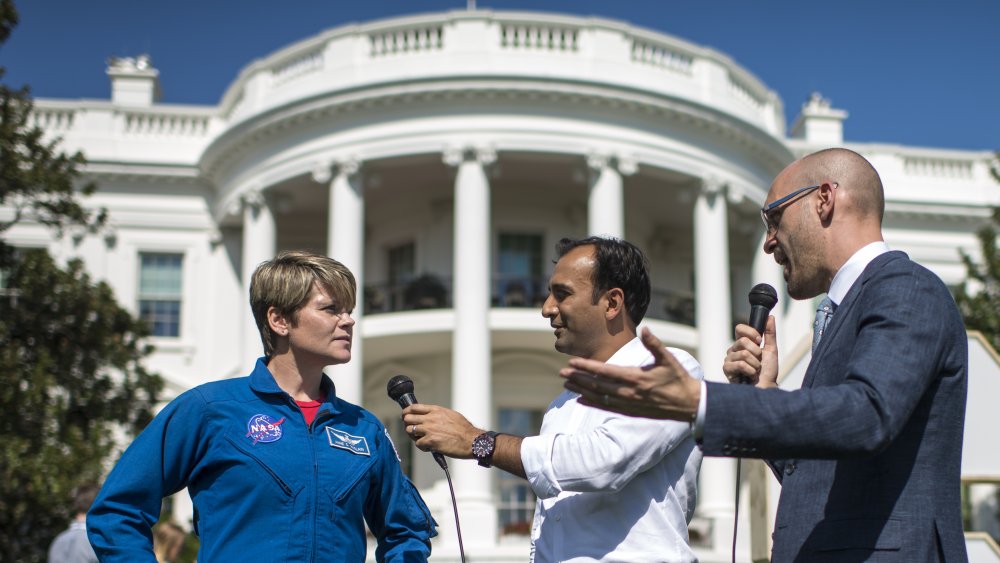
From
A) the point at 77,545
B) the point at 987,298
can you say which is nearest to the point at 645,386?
the point at 77,545

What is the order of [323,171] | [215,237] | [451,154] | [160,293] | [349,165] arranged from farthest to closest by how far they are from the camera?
[215,237], [160,293], [323,171], [349,165], [451,154]

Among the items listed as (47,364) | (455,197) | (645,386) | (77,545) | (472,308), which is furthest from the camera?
(455,197)

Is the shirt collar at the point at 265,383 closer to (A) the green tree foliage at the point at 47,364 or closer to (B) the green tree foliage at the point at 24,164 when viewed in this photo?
(A) the green tree foliage at the point at 47,364

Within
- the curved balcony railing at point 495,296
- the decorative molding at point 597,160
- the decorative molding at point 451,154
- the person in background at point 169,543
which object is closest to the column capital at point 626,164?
the decorative molding at point 597,160

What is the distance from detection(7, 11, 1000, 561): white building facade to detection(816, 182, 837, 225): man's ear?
1827 centimetres

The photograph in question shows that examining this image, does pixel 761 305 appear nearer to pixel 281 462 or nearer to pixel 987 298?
pixel 281 462

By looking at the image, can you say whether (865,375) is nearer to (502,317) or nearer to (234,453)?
(234,453)

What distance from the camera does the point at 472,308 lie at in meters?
23.1

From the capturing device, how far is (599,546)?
377cm

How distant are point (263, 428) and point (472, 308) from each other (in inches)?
755

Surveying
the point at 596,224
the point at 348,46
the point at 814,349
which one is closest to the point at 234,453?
the point at 814,349

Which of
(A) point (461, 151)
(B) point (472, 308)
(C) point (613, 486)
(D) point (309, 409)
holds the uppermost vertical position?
(A) point (461, 151)

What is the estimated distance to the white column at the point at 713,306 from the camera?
920 inches

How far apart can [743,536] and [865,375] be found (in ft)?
68.9
